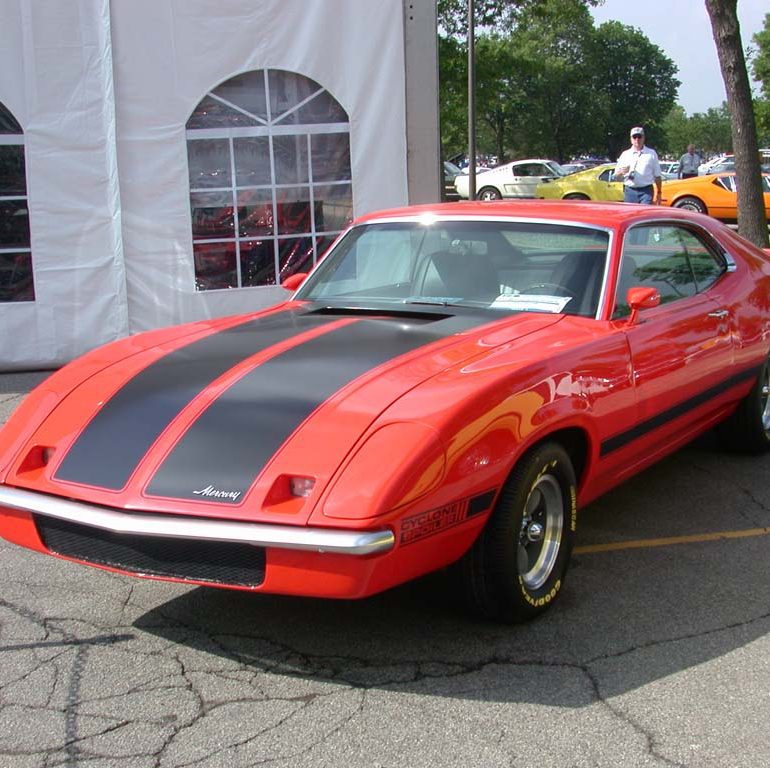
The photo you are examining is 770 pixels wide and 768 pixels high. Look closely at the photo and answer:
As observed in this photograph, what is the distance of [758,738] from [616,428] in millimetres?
1485

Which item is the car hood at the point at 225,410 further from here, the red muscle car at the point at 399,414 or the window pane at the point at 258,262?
the window pane at the point at 258,262

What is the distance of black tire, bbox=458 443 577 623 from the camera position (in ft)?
12.0

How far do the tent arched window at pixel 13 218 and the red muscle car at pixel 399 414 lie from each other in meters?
4.38

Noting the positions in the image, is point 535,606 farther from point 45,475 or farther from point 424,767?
point 45,475

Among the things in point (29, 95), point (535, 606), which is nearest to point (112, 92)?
point (29, 95)

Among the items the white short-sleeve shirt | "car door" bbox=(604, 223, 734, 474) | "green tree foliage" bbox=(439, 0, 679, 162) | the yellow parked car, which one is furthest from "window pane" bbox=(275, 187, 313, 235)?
"green tree foliage" bbox=(439, 0, 679, 162)

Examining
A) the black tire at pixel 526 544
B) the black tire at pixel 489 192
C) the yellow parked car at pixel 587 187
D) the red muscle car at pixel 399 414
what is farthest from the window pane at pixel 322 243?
the black tire at pixel 489 192

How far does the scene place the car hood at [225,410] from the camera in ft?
11.3

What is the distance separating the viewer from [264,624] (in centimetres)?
392

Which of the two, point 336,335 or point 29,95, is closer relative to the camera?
point 336,335

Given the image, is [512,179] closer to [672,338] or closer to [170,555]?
[672,338]

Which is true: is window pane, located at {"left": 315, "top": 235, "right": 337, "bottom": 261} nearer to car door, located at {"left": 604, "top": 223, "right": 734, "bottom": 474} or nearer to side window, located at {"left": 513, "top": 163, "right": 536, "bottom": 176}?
car door, located at {"left": 604, "top": 223, "right": 734, "bottom": 474}

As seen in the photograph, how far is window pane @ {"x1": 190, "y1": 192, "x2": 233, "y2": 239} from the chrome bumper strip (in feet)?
19.9

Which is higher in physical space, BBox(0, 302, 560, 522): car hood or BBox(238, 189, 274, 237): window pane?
BBox(238, 189, 274, 237): window pane
